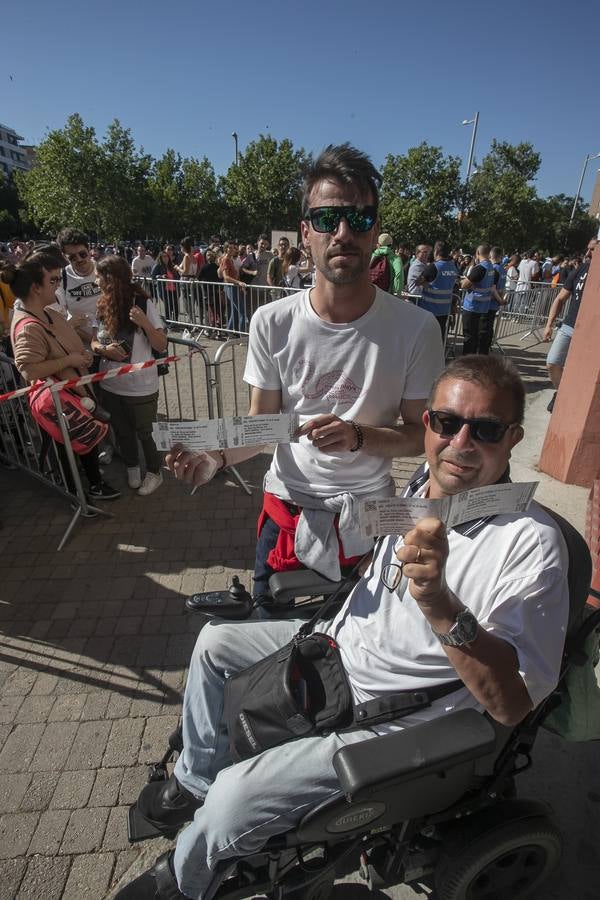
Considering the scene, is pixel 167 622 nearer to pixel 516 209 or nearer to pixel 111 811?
pixel 111 811

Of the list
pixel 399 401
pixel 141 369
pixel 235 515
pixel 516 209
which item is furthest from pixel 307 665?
pixel 516 209

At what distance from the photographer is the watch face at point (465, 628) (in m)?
1.29

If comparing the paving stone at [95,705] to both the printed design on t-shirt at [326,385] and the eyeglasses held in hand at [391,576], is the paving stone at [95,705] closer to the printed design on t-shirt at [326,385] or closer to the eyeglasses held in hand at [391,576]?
the eyeglasses held in hand at [391,576]

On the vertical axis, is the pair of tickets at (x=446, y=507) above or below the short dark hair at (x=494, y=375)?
below

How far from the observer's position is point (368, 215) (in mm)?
1950

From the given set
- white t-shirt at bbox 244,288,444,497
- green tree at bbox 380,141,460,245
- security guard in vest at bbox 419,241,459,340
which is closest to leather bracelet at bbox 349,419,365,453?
white t-shirt at bbox 244,288,444,497

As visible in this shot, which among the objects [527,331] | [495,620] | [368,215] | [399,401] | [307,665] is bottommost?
[527,331]

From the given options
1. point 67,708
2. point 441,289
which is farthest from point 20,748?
point 441,289

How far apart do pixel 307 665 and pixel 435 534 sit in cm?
87

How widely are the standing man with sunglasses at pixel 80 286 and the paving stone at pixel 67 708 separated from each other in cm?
380

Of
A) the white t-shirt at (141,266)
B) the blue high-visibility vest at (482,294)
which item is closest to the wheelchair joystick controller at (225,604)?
the blue high-visibility vest at (482,294)

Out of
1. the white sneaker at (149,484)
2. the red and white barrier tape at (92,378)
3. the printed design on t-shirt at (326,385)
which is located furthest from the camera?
the white sneaker at (149,484)

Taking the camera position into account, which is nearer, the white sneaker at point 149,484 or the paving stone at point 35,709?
the paving stone at point 35,709

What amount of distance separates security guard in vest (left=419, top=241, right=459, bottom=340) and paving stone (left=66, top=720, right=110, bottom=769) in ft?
24.2
